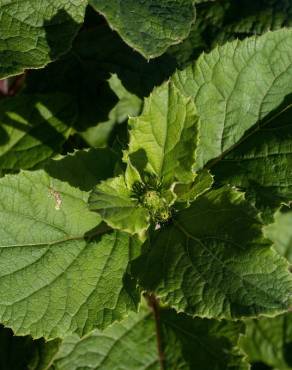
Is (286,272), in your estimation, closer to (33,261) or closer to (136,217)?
(136,217)

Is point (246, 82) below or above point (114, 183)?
above

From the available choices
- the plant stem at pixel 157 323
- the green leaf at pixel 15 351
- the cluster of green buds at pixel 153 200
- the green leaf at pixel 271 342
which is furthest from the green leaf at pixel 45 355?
the green leaf at pixel 271 342

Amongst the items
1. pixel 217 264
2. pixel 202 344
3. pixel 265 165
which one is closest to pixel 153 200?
pixel 217 264

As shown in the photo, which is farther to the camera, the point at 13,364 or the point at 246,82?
the point at 13,364

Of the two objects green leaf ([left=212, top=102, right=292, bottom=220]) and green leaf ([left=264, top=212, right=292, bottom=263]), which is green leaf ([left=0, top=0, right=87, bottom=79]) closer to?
green leaf ([left=212, top=102, right=292, bottom=220])

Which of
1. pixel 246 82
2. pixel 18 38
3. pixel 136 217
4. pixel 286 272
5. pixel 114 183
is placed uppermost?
pixel 18 38

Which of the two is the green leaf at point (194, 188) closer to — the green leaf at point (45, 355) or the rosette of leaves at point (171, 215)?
the rosette of leaves at point (171, 215)

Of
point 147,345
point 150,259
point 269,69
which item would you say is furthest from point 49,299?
point 269,69
